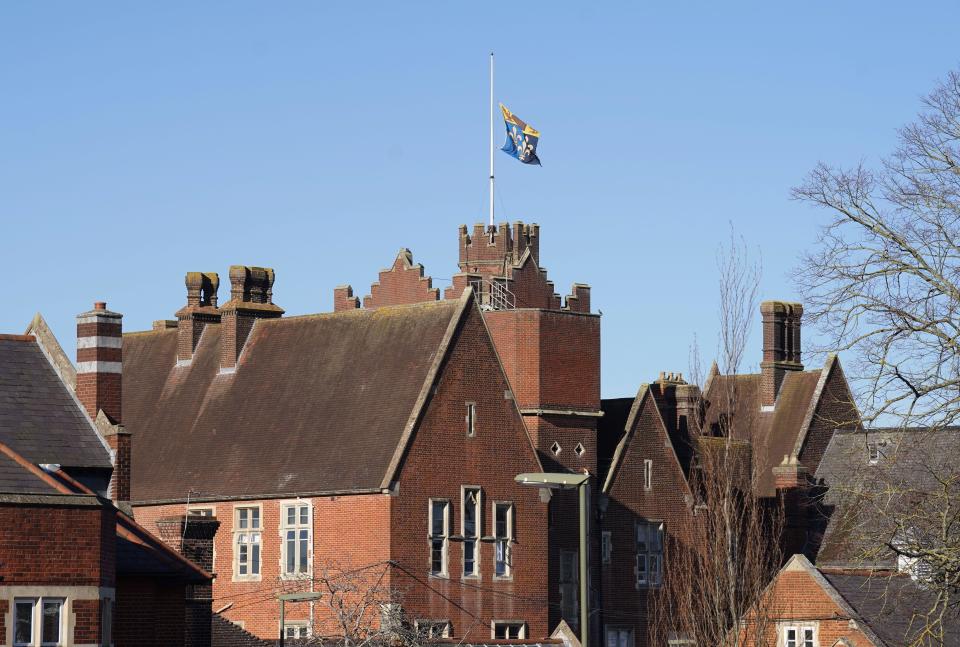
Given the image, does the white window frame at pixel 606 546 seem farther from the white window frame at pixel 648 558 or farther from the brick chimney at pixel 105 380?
the brick chimney at pixel 105 380

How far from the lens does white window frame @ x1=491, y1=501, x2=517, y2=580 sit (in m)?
56.0

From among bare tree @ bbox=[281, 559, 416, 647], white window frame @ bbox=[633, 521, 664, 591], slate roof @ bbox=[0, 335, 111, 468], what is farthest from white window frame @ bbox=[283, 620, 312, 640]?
slate roof @ bbox=[0, 335, 111, 468]

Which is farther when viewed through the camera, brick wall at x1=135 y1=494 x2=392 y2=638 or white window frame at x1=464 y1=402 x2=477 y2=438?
white window frame at x1=464 y1=402 x2=477 y2=438

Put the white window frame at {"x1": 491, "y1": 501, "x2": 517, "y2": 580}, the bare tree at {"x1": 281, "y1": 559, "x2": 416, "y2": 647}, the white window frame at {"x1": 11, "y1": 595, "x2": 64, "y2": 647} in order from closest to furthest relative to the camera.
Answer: the white window frame at {"x1": 11, "y1": 595, "x2": 64, "y2": 647} → the bare tree at {"x1": 281, "y1": 559, "x2": 416, "y2": 647} → the white window frame at {"x1": 491, "y1": 501, "x2": 517, "y2": 580}

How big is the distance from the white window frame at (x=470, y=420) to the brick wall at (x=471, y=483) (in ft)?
0.34

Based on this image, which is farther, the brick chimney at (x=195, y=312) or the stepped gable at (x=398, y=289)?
the stepped gable at (x=398, y=289)

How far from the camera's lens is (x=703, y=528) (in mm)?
60812

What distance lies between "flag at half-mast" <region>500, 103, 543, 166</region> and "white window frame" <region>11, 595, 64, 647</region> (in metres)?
43.6

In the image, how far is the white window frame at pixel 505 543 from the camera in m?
56.0

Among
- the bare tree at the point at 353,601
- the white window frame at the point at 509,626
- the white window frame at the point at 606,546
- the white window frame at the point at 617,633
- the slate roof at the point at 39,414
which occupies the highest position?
the slate roof at the point at 39,414

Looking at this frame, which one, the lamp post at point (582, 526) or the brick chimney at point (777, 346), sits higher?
the brick chimney at point (777, 346)

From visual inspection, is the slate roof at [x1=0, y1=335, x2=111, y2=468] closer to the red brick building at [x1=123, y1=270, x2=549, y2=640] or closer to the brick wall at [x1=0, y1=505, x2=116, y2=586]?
the red brick building at [x1=123, y1=270, x2=549, y2=640]

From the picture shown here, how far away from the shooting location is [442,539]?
181ft

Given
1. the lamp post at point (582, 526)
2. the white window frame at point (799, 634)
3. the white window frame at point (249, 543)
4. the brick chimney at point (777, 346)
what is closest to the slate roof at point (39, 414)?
the white window frame at point (249, 543)
